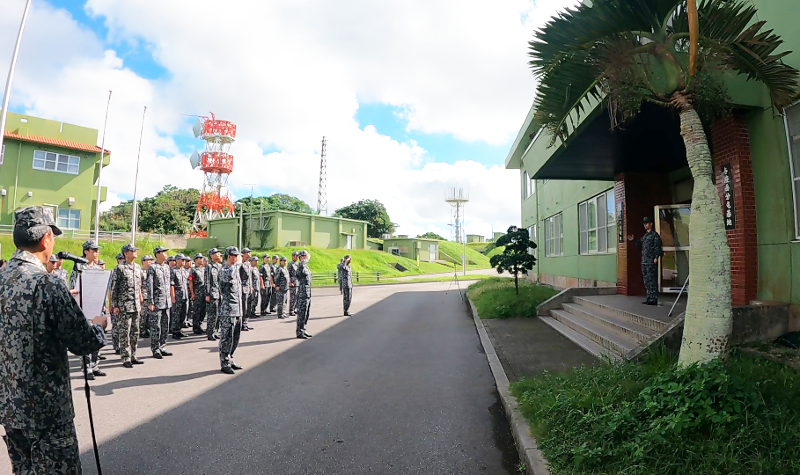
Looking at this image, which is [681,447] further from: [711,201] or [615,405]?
[711,201]

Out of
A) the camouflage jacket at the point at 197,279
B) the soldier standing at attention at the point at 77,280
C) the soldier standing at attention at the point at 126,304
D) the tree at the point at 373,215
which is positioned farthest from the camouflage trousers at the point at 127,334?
the tree at the point at 373,215

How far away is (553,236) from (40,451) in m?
18.5

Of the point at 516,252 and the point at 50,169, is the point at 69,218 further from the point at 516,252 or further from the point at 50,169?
the point at 516,252

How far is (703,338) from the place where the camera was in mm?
3863

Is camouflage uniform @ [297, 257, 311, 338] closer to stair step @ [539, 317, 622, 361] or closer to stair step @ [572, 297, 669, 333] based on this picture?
stair step @ [539, 317, 622, 361]

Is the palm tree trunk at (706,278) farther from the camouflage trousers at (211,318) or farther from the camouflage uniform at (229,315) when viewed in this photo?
the camouflage trousers at (211,318)

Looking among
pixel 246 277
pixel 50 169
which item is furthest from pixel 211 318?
pixel 50 169

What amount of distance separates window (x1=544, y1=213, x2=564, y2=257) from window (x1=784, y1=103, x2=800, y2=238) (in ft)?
38.4

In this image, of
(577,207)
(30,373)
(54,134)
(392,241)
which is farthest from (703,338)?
(392,241)

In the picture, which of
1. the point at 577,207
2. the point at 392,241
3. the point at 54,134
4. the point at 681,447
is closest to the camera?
the point at 681,447

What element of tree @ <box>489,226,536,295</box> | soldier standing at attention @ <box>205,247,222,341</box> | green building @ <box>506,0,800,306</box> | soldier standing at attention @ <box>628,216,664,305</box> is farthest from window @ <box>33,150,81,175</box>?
soldier standing at attention @ <box>628,216,664,305</box>

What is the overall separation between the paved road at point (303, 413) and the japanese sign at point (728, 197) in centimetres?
411

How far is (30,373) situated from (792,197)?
7.91 meters

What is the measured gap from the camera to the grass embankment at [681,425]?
2928 mm
